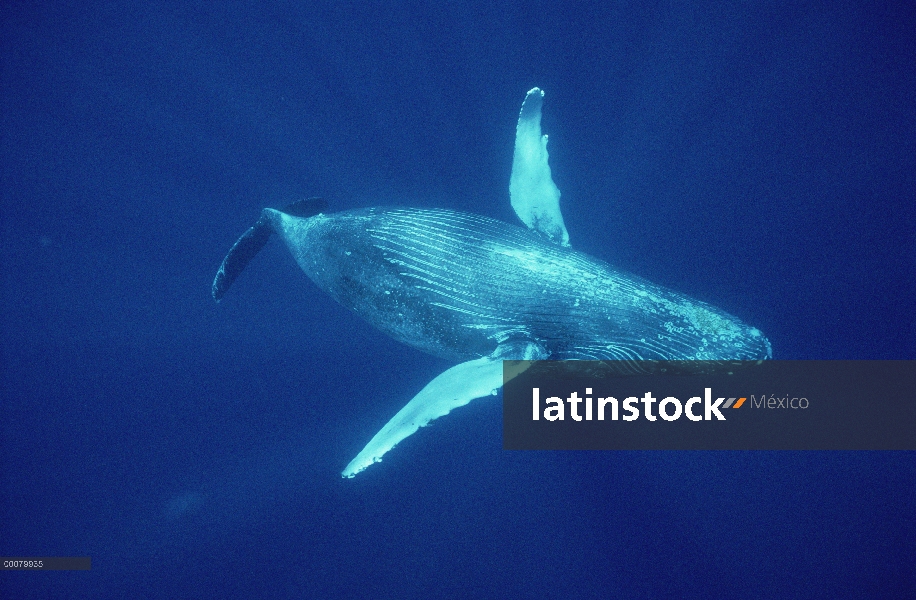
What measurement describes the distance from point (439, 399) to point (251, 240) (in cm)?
469

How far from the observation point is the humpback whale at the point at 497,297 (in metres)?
4.20

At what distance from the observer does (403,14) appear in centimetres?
860

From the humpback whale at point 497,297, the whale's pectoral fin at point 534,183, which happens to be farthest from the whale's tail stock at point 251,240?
the whale's pectoral fin at point 534,183

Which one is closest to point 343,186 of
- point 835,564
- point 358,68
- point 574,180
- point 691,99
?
point 358,68

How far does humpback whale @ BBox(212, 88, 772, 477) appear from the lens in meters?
4.20

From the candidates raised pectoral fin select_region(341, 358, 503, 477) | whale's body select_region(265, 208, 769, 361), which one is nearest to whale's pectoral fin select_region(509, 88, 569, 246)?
whale's body select_region(265, 208, 769, 361)

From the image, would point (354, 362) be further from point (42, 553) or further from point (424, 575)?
point (42, 553)

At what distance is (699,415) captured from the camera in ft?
20.4

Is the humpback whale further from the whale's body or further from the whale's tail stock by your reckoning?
the whale's tail stock

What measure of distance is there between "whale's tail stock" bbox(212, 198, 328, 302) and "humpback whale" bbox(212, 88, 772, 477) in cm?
113

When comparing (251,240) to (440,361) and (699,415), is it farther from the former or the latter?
(699,415)

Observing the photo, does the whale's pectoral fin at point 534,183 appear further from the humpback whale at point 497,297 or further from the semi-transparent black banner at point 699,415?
the semi-transparent black banner at point 699,415

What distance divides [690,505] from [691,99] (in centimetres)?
701

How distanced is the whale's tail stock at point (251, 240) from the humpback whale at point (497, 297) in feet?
3.70
